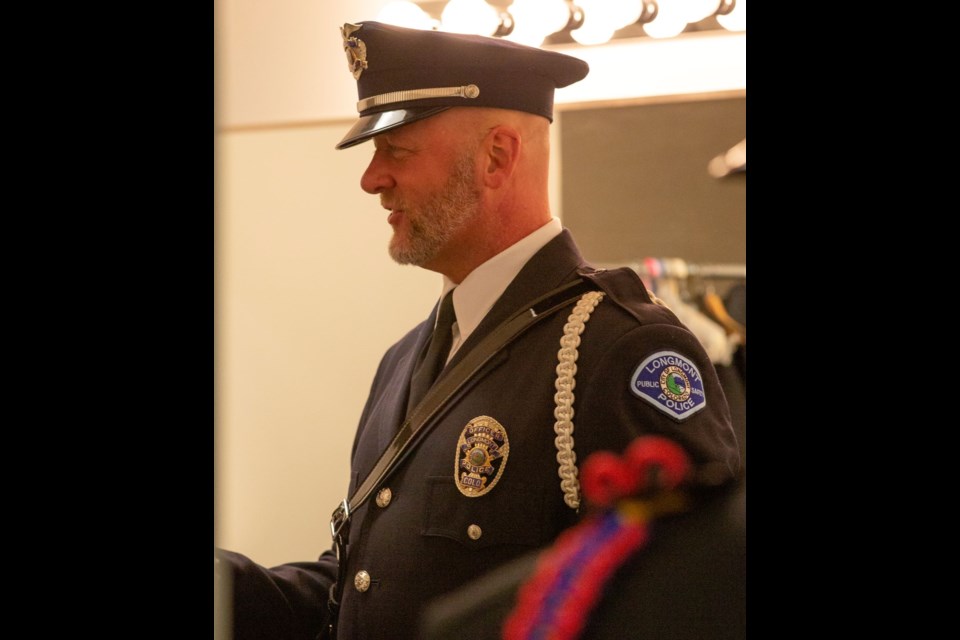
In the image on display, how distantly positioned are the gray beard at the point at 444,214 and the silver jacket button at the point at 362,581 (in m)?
0.33

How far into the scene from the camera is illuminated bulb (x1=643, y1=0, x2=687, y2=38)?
1.06 metres

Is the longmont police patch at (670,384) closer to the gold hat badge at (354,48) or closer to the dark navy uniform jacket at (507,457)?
the dark navy uniform jacket at (507,457)

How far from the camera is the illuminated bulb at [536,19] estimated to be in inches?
41.1

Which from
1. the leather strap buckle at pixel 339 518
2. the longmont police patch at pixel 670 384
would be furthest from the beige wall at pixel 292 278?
the longmont police patch at pixel 670 384

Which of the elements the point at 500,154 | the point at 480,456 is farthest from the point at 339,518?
the point at 500,154

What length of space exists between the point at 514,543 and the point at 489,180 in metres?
0.37

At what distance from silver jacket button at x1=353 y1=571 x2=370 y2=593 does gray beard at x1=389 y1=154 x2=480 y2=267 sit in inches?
13.1

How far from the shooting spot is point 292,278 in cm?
114

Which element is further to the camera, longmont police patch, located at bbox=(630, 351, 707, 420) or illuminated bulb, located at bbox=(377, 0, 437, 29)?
illuminated bulb, located at bbox=(377, 0, 437, 29)

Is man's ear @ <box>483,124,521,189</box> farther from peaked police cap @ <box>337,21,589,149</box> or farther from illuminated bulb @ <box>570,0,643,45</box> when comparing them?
illuminated bulb @ <box>570,0,643,45</box>

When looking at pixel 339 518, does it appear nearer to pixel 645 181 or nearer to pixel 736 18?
pixel 645 181

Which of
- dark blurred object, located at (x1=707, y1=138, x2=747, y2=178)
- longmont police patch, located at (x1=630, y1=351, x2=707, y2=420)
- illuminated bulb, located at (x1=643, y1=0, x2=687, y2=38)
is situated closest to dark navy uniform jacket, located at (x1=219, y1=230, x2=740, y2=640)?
longmont police patch, located at (x1=630, y1=351, x2=707, y2=420)
